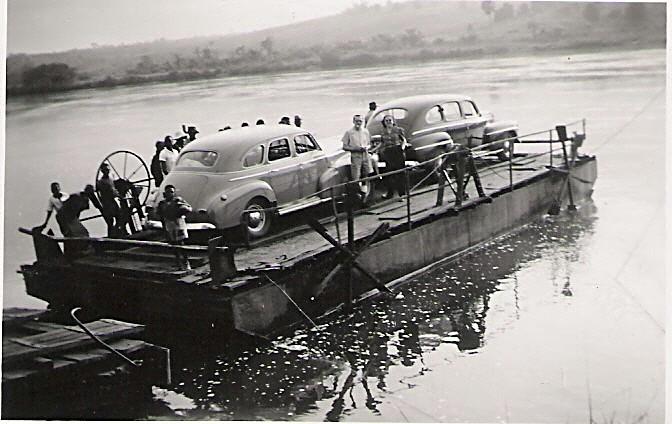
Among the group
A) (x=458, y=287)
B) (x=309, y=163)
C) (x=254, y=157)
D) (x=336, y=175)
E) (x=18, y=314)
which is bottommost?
(x=458, y=287)

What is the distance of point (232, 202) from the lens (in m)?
4.96

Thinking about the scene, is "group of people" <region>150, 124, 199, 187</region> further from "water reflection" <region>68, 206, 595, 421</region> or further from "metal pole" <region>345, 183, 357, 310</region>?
"water reflection" <region>68, 206, 595, 421</region>

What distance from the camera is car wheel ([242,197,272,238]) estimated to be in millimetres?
5070

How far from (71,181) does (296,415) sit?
1.78 metres

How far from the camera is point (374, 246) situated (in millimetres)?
5508

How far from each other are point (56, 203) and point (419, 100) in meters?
2.47

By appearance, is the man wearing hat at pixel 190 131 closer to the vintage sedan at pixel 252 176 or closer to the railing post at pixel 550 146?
the vintage sedan at pixel 252 176

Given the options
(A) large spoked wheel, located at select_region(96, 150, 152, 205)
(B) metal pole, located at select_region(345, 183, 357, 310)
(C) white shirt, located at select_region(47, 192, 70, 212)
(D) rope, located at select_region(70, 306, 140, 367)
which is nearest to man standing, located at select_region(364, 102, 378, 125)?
(B) metal pole, located at select_region(345, 183, 357, 310)

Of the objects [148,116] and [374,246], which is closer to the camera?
[148,116]

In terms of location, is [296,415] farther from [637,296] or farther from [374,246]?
[637,296]

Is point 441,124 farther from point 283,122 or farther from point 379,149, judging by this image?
point 283,122

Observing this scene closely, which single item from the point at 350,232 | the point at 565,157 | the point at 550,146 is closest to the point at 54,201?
the point at 350,232

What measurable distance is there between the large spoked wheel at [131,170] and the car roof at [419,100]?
1553 millimetres

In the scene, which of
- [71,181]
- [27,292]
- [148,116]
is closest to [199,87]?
[148,116]
